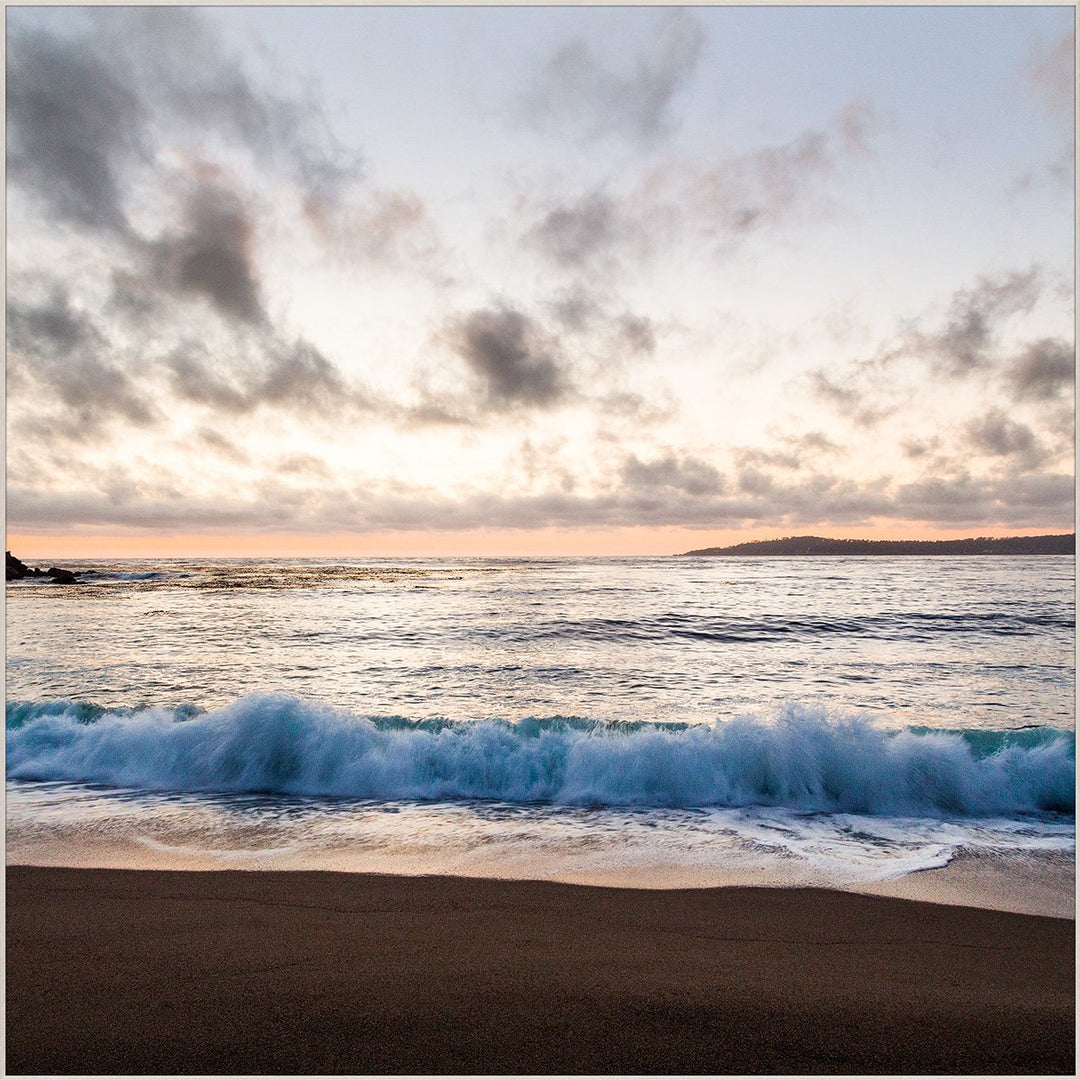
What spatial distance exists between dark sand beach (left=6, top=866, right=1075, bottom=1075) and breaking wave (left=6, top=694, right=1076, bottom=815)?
275 centimetres

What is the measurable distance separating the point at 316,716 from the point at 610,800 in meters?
4.12

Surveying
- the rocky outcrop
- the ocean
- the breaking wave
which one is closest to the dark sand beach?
the ocean

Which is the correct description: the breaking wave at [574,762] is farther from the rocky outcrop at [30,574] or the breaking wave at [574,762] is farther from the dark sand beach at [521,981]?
the rocky outcrop at [30,574]

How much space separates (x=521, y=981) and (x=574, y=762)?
4604 mm

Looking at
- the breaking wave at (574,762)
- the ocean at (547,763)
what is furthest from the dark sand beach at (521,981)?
the breaking wave at (574,762)

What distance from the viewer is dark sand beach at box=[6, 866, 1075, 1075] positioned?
102 inches

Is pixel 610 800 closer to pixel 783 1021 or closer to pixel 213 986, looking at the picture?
pixel 783 1021

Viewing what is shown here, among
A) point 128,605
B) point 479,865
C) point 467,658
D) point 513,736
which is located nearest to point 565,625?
point 467,658

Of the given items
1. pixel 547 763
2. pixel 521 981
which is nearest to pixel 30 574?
pixel 547 763

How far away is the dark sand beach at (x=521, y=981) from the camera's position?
8.48ft

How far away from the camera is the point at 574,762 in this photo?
7.58 m

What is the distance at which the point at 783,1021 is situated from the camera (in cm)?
277

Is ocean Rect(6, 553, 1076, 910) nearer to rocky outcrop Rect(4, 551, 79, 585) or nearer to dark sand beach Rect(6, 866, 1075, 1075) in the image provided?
dark sand beach Rect(6, 866, 1075, 1075)

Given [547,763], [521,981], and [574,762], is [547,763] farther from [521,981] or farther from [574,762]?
[521,981]
